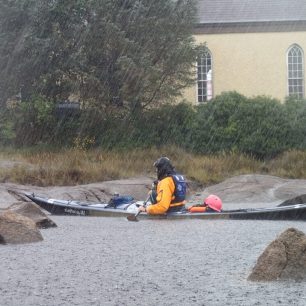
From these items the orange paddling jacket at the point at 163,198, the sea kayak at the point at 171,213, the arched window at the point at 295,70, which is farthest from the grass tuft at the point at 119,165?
the arched window at the point at 295,70

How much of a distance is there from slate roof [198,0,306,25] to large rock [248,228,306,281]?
33.4 metres

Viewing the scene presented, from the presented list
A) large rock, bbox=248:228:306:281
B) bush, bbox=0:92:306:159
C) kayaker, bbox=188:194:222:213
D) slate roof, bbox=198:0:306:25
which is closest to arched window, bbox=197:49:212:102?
slate roof, bbox=198:0:306:25

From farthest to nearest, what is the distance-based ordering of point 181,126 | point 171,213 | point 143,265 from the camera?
point 181,126 → point 171,213 → point 143,265

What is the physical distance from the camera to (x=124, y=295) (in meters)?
7.99

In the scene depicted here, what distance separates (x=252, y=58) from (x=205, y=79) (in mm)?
2856

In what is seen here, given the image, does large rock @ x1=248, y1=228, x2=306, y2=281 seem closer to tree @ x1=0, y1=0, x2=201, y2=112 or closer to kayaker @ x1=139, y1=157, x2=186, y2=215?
kayaker @ x1=139, y1=157, x2=186, y2=215

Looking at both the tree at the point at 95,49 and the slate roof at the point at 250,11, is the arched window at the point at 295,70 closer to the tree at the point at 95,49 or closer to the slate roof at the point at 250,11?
the slate roof at the point at 250,11

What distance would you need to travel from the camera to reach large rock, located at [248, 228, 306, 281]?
8352 mm

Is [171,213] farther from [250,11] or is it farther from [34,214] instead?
[250,11]

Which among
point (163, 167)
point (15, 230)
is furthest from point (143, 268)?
point (163, 167)

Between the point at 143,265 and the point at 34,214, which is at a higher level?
the point at 34,214

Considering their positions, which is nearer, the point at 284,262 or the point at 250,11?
the point at 284,262

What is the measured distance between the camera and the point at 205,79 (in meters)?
42.7

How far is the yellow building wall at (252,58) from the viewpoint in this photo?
41625mm
